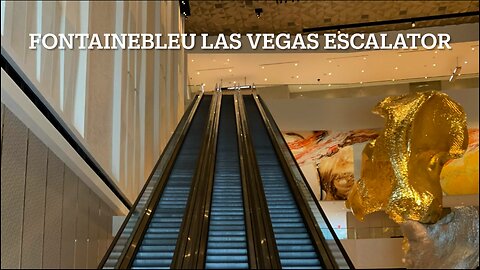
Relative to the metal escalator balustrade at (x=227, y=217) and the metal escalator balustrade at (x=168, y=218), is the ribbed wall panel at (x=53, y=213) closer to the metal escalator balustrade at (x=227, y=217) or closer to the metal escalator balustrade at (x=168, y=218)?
the metal escalator balustrade at (x=168, y=218)

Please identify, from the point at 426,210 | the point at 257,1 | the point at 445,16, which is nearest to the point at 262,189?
the point at 426,210

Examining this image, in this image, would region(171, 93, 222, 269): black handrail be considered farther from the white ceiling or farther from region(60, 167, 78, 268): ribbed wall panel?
the white ceiling

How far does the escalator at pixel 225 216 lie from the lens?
6.74 metres

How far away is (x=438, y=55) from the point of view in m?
22.8

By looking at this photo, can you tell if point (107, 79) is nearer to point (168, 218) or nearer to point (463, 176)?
point (168, 218)

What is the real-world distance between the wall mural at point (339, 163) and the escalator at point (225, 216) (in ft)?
34.9

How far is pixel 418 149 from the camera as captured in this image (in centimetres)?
1462

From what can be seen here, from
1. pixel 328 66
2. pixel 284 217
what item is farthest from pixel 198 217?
pixel 328 66

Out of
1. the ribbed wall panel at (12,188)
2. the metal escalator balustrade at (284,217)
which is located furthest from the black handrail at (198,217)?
the ribbed wall panel at (12,188)

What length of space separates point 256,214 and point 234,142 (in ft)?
15.3

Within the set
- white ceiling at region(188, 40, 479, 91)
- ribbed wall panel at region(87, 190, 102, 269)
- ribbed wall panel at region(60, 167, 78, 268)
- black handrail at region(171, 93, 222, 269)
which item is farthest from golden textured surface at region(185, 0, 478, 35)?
ribbed wall panel at region(60, 167, 78, 268)

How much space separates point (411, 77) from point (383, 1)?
4.14 m

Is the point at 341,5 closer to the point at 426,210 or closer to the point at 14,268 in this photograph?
the point at 426,210

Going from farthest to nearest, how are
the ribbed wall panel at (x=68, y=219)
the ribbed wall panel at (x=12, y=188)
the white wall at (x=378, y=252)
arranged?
the white wall at (x=378, y=252) < the ribbed wall panel at (x=68, y=219) < the ribbed wall panel at (x=12, y=188)
